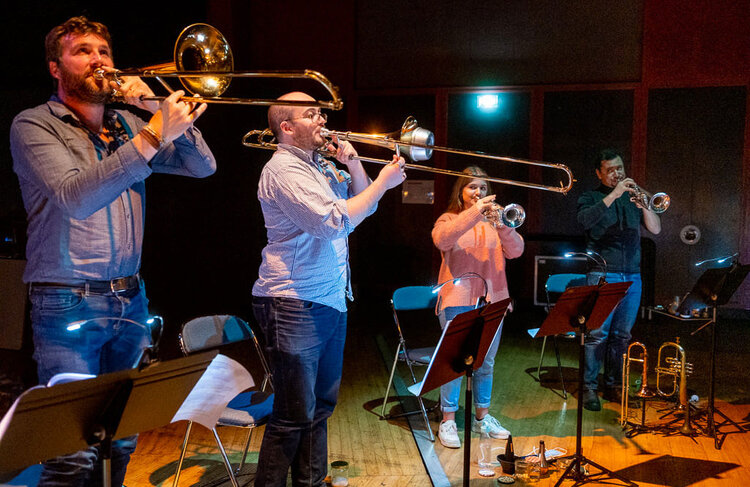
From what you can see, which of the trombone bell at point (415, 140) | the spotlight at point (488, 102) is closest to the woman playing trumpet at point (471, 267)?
the trombone bell at point (415, 140)

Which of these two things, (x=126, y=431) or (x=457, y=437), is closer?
(x=126, y=431)

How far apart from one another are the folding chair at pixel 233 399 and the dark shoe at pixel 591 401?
2.31 meters

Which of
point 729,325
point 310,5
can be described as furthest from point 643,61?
point 310,5

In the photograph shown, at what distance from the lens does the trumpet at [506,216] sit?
13.1 feet

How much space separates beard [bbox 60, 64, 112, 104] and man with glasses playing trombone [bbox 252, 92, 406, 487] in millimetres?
739

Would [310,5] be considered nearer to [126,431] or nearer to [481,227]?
[481,227]

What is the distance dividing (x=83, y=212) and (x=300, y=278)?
3.12 feet

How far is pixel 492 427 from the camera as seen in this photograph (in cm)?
413

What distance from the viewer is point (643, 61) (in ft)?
25.5

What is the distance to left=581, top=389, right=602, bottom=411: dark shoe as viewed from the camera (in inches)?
184

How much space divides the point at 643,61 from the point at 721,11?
3.11ft

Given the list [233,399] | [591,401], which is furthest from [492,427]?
[233,399]

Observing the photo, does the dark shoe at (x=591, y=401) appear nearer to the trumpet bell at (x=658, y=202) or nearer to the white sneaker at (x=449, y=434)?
the white sneaker at (x=449, y=434)

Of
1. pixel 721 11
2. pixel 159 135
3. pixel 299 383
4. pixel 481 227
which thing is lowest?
pixel 299 383
